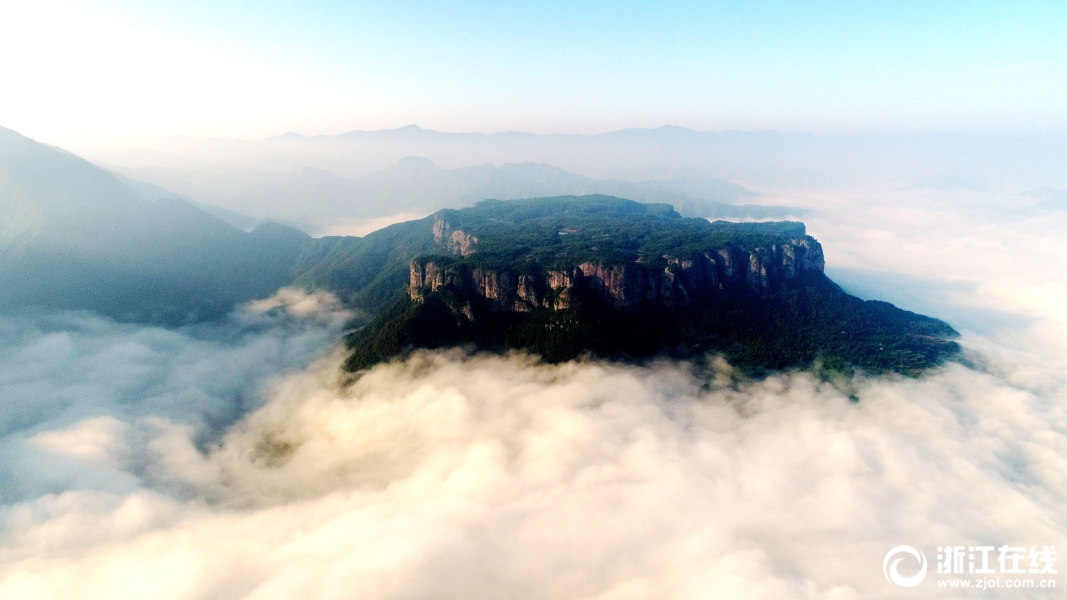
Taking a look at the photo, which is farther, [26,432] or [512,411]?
[512,411]

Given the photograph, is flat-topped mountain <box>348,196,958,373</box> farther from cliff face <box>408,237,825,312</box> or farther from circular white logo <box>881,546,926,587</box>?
circular white logo <box>881,546,926,587</box>

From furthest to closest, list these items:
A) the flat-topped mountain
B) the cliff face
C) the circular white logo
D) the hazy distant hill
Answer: the hazy distant hill, the cliff face, the flat-topped mountain, the circular white logo

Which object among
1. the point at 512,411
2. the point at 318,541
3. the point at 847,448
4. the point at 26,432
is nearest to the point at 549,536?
the point at 512,411

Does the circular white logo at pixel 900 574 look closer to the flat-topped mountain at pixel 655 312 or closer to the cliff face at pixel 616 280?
the flat-topped mountain at pixel 655 312

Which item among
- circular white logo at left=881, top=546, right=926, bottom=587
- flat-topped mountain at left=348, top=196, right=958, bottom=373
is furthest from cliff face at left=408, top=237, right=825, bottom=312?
circular white logo at left=881, top=546, right=926, bottom=587

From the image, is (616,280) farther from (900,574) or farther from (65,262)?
(65,262)

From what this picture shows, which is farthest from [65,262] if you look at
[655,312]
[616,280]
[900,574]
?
[900,574]

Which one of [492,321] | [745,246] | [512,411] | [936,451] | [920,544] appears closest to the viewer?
[920,544]

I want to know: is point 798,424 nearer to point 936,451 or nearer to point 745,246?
point 936,451
